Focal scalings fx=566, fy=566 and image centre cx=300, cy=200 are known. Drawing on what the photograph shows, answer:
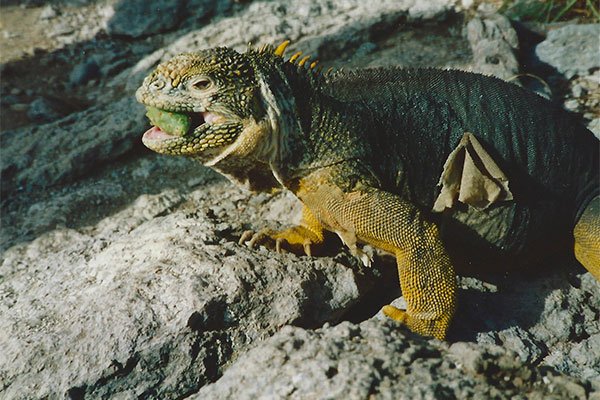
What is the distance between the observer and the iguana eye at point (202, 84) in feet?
9.89

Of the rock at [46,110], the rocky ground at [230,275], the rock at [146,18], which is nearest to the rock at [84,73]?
the rocky ground at [230,275]

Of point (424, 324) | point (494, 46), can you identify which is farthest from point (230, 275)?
point (494, 46)

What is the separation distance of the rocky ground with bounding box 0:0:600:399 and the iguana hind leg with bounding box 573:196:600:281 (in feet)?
0.80

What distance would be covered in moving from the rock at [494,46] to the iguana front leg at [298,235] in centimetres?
271

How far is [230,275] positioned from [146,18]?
18.7 feet

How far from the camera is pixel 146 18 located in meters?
7.76

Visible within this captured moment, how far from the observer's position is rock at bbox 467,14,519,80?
17.7 feet

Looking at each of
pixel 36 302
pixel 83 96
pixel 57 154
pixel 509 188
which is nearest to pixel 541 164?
pixel 509 188

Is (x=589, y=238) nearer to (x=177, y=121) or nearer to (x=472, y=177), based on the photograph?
(x=472, y=177)

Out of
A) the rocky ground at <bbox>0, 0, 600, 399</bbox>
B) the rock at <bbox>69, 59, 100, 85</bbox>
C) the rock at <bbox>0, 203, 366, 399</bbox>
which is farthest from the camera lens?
the rock at <bbox>69, 59, 100, 85</bbox>

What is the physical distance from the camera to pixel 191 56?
3105mm

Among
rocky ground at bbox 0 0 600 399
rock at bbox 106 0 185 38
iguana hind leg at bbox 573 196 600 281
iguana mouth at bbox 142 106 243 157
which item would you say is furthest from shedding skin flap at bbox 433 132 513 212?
rock at bbox 106 0 185 38

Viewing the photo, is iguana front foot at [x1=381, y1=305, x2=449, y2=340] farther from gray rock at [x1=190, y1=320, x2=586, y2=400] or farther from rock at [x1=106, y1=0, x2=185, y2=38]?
rock at [x1=106, y1=0, x2=185, y2=38]

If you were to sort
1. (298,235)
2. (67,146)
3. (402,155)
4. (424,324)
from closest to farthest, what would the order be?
(424,324) < (402,155) < (298,235) < (67,146)
